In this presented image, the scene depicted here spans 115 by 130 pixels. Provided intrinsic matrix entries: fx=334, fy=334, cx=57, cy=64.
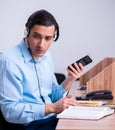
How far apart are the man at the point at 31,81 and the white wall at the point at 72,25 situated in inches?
89.9

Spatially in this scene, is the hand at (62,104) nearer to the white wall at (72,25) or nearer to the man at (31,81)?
the man at (31,81)

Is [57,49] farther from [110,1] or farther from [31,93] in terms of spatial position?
[31,93]

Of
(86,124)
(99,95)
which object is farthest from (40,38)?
(99,95)

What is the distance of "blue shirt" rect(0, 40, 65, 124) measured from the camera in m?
1.67

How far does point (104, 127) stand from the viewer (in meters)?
1.45

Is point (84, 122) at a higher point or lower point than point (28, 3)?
lower

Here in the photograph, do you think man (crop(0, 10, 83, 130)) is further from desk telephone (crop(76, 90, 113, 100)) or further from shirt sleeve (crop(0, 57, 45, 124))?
desk telephone (crop(76, 90, 113, 100))

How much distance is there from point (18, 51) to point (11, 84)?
0.73 feet

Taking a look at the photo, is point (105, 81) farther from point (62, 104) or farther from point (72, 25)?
point (72, 25)

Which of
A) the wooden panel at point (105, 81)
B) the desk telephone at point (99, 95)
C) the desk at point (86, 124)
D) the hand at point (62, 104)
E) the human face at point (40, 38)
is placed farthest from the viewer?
the wooden panel at point (105, 81)

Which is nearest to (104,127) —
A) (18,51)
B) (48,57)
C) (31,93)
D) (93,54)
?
(31,93)

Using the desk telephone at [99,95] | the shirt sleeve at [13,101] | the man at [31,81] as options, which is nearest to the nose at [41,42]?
the man at [31,81]

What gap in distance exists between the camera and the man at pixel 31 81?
1666 mm

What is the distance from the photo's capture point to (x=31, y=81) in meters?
1.83
